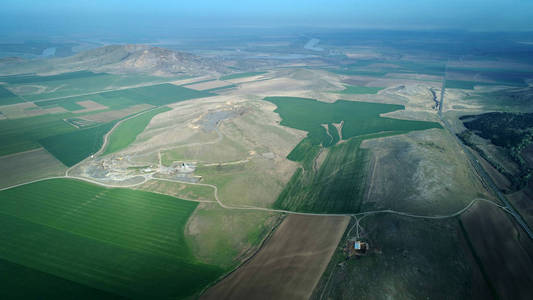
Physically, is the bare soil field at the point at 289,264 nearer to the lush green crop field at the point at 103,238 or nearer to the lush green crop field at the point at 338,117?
the lush green crop field at the point at 103,238

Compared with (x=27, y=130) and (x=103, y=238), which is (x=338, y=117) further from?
(x=27, y=130)

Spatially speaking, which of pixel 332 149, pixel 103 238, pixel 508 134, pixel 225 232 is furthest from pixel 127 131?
pixel 508 134

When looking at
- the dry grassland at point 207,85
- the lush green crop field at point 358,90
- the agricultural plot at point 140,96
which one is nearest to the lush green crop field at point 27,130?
the agricultural plot at point 140,96

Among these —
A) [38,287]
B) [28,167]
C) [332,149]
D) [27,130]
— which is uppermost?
[27,130]

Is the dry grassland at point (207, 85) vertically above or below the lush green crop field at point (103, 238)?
above

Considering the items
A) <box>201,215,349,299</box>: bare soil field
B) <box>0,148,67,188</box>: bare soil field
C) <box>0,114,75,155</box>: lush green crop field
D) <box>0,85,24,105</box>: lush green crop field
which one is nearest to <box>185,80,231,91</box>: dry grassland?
<box>0,114,75,155</box>: lush green crop field

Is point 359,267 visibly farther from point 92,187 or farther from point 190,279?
point 92,187
